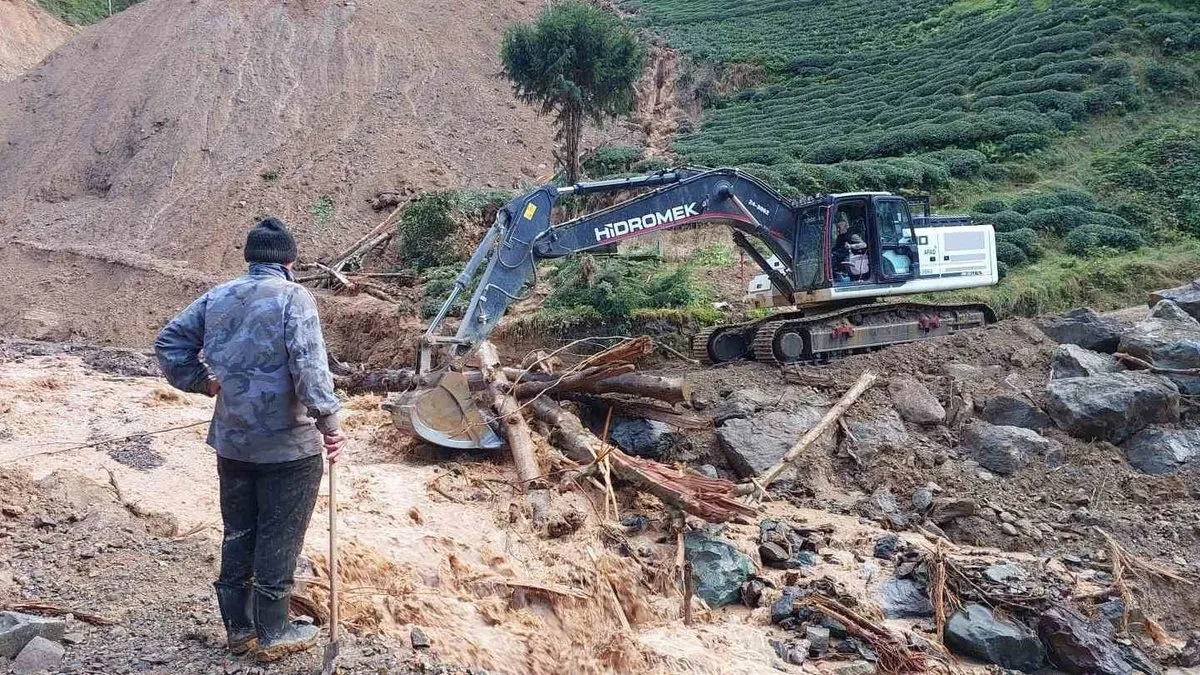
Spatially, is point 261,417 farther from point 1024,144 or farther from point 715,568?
point 1024,144

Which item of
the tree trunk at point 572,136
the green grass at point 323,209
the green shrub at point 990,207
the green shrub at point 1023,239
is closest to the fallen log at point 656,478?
the green shrub at point 1023,239

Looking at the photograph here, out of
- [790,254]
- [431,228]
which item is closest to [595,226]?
[790,254]

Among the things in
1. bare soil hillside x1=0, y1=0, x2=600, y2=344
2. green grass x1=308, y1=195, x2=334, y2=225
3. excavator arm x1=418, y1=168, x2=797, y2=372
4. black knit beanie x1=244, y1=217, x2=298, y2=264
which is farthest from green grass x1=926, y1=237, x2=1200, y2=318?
green grass x1=308, y1=195, x2=334, y2=225

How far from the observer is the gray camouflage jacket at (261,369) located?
3744 millimetres

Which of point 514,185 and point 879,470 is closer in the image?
point 879,470

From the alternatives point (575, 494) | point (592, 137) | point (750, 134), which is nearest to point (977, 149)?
point (750, 134)

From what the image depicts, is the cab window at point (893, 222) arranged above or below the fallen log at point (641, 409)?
above

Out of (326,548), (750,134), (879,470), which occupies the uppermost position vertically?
(750,134)

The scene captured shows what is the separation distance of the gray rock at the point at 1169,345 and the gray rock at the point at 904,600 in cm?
496

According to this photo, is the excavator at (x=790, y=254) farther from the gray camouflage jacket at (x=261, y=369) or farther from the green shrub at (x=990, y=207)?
the green shrub at (x=990, y=207)

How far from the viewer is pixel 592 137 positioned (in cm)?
2725

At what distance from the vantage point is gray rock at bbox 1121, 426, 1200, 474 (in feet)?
27.8

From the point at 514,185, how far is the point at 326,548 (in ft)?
62.9

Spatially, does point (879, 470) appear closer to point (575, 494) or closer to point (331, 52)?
point (575, 494)
